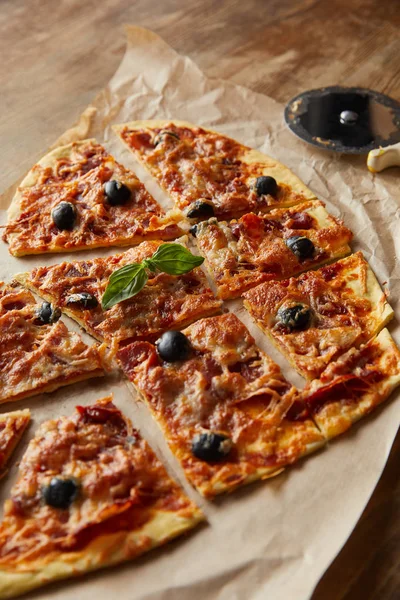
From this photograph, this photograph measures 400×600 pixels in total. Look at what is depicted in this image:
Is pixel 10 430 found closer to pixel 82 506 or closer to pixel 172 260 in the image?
pixel 82 506

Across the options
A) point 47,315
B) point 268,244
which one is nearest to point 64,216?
point 47,315

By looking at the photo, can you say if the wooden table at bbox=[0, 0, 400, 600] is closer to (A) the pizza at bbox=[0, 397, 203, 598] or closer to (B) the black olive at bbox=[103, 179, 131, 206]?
(B) the black olive at bbox=[103, 179, 131, 206]

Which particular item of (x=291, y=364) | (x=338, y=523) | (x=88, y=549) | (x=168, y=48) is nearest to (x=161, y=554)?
(x=88, y=549)

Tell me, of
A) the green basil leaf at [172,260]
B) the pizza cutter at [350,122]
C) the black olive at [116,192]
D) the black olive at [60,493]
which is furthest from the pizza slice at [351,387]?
the black olive at [116,192]

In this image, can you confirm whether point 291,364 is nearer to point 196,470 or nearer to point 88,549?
point 196,470

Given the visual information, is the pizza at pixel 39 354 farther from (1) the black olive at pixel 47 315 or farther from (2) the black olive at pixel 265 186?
(2) the black olive at pixel 265 186

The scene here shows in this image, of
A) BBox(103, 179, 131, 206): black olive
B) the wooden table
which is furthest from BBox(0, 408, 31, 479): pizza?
the wooden table

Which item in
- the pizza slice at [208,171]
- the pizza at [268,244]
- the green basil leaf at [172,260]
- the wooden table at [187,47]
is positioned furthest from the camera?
the wooden table at [187,47]
